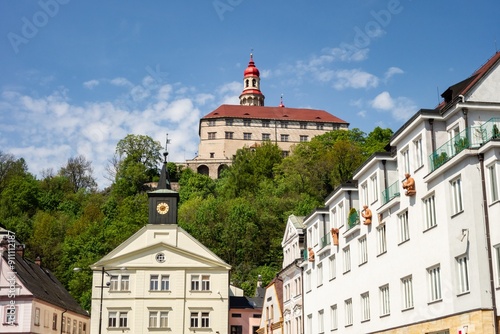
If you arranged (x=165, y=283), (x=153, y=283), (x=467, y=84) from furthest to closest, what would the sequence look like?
(x=165, y=283) → (x=153, y=283) → (x=467, y=84)

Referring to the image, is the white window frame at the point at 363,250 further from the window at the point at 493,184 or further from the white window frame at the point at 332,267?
the window at the point at 493,184

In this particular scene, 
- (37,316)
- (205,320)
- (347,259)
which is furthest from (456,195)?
(205,320)

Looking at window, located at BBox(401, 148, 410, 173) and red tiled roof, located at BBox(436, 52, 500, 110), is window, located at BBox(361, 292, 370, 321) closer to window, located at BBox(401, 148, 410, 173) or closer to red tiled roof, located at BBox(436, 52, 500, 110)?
window, located at BBox(401, 148, 410, 173)

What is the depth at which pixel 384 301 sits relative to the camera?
2992cm

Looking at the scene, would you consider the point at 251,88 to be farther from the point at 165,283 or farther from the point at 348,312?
the point at 348,312

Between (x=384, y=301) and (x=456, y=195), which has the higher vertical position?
(x=456, y=195)

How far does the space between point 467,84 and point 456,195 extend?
4.91 m

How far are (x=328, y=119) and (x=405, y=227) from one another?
11566 centimetres

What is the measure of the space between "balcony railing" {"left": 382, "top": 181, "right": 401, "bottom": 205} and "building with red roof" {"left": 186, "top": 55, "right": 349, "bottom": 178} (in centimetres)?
10364

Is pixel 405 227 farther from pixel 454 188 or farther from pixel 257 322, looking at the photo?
pixel 257 322

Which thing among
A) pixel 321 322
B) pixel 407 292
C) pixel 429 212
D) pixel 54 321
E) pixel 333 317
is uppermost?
pixel 429 212

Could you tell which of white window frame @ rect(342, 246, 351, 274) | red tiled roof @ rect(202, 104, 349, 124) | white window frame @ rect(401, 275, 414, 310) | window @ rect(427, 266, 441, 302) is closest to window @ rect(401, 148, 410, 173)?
white window frame @ rect(401, 275, 414, 310)

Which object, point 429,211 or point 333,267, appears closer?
point 429,211

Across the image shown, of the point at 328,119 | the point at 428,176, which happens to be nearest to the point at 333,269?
the point at 428,176
